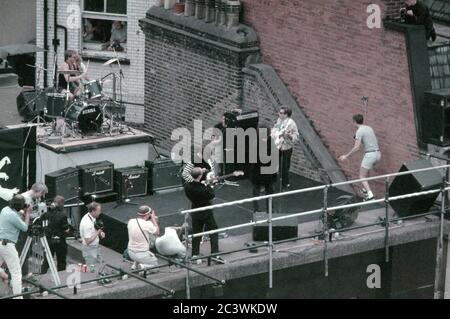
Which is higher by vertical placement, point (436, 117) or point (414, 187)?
point (436, 117)

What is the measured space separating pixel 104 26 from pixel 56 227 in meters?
11.0

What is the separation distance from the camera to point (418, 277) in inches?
1094

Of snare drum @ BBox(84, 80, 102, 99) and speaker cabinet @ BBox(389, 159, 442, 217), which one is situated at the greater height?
snare drum @ BBox(84, 80, 102, 99)

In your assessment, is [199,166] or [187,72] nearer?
[199,166]

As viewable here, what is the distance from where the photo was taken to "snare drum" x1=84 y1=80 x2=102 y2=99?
102 ft

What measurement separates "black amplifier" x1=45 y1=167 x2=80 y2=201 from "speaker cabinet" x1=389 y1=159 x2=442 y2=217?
5.59 meters

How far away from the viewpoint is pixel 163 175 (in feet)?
96.3

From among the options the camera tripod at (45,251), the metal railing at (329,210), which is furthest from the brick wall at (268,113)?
the camera tripod at (45,251)

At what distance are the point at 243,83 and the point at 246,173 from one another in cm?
237

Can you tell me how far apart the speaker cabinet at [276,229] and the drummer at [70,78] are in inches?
258

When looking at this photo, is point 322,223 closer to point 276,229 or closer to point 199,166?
point 276,229

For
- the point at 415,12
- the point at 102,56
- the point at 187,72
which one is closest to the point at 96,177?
the point at 187,72

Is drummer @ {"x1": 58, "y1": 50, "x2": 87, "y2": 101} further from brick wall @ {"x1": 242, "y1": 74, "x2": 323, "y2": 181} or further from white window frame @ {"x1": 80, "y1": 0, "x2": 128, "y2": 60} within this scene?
white window frame @ {"x1": 80, "y1": 0, "x2": 128, "y2": 60}

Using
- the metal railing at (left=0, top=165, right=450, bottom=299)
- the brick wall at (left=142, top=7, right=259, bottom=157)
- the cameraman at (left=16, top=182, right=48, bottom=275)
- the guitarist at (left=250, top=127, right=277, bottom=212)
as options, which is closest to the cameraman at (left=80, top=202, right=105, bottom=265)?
the metal railing at (left=0, top=165, right=450, bottom=299)
